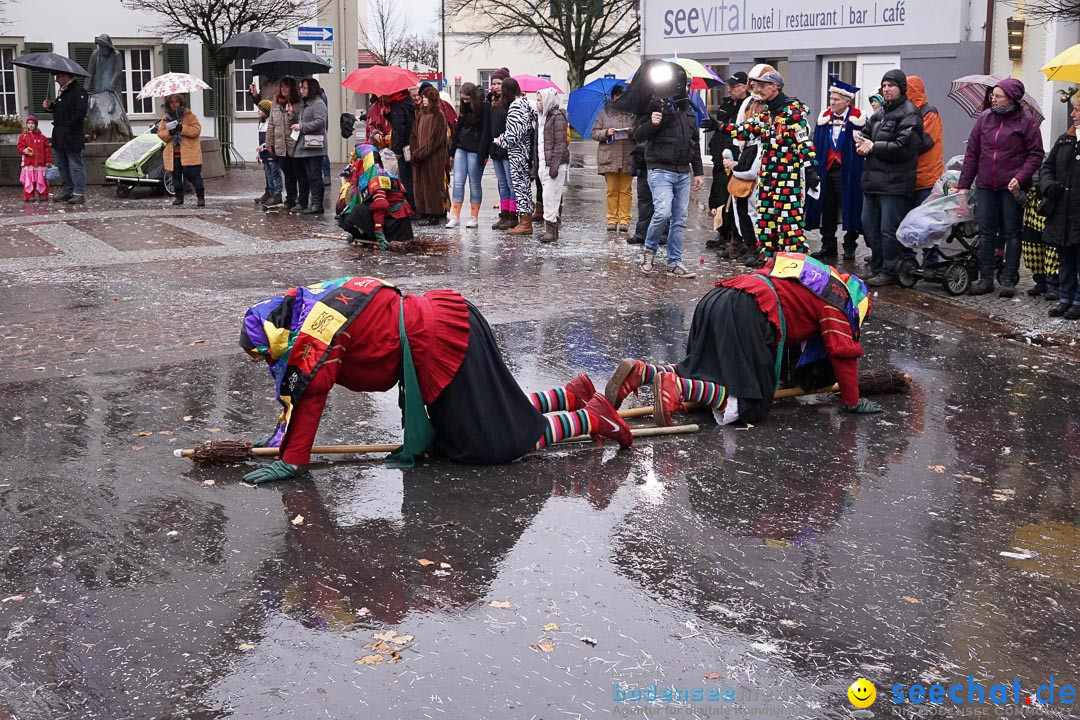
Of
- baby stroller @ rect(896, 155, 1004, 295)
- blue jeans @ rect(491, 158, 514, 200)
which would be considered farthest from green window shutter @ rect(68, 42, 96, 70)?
baby stroller @ rect(896, 155, 1004, 295)

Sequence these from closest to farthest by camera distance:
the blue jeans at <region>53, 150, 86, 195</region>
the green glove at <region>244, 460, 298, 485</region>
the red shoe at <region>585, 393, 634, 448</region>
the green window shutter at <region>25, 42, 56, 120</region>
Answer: the green glove at <region>244, 460, 298, 485</region> < the red shoe at <region>585, 393, 634, 448</region> < the blue jeans at <region>53, 150, 86, 195</region> < the green window shutter at <region>25, 42, 56, 120</region>

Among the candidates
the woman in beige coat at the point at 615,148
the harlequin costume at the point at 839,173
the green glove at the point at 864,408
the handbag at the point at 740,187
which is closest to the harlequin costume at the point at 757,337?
the green glove at the point at 864,408

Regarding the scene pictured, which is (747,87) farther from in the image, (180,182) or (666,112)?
(180,182)

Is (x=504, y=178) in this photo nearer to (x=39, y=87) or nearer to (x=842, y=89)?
(x=842, y=89)

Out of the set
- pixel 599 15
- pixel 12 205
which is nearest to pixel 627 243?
pixel 12 205

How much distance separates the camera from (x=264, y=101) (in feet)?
60.8

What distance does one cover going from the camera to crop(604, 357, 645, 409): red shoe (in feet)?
23.5

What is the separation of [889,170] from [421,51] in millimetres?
66032

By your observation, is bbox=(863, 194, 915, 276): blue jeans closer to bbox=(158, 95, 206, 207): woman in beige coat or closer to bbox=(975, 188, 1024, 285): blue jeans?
bbox=(975, 188, 1024, 285): blue jeans

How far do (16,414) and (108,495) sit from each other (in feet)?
5.60

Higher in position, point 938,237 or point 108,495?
point 938,237

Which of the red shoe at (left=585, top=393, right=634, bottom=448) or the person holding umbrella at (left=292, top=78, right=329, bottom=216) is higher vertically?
the person holding umbrella at (left=292, top=78, right=329, bottom=216)

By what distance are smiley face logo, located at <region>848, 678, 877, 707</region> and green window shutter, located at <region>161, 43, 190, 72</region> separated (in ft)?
88.4

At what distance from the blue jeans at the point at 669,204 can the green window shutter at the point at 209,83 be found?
18632 millimetres
